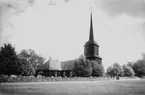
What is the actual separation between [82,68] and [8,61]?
15.8m

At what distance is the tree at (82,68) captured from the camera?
1391 inches

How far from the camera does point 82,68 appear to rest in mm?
35219

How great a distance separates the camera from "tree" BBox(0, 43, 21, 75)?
21969 mm

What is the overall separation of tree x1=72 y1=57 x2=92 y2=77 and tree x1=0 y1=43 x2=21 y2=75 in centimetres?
1372

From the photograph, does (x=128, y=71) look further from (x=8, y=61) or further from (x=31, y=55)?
(x=8, y=61)

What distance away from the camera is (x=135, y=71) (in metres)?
53.0

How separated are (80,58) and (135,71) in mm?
22728

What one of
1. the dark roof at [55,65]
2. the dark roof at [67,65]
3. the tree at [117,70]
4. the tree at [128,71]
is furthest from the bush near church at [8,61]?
the tree at [128,71]

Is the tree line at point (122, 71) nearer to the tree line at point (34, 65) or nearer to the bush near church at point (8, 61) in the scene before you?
the tree line at point (34, 65)

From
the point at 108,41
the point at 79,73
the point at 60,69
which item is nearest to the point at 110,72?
the point at 60,69

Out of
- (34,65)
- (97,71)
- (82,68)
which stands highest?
(34,65)

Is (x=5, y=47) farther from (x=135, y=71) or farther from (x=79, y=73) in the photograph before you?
(x=135, y=71)

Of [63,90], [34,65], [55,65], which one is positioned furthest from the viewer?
[55,65]

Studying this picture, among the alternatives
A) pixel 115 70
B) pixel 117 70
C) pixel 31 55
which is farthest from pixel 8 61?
pixel 117 70
